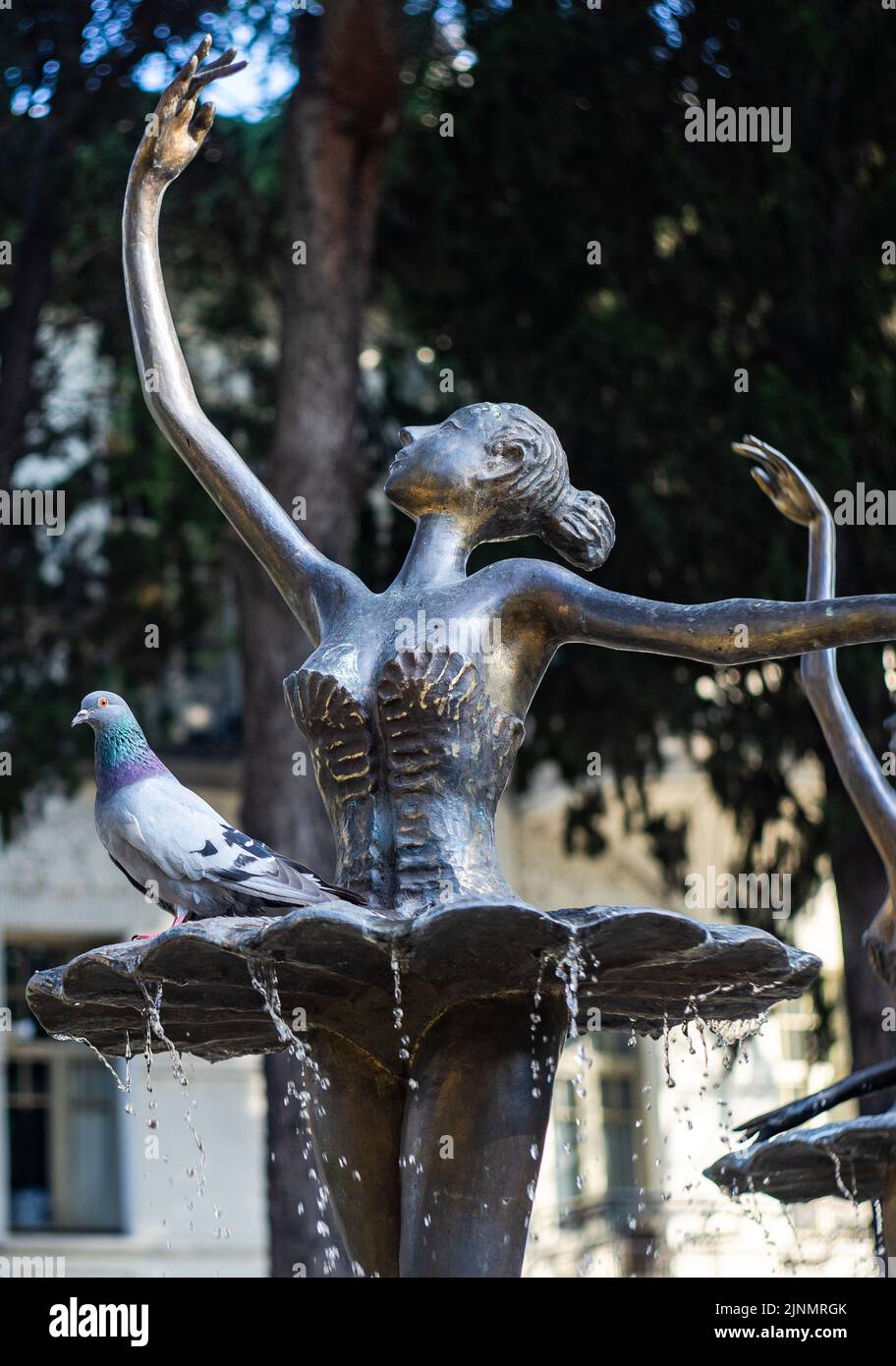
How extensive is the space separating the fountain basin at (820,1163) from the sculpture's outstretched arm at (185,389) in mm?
1902

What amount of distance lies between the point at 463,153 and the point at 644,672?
11.6 ft

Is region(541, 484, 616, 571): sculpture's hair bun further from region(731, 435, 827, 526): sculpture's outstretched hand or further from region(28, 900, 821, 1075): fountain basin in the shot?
region(28, 900, 821, 1075): fountain basin

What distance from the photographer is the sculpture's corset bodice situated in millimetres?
4578

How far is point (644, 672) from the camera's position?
12891 millimetres

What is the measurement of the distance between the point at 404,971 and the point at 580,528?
133 centimetres

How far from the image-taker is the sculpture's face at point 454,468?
4949mm

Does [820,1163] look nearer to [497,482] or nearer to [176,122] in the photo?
[497,482]

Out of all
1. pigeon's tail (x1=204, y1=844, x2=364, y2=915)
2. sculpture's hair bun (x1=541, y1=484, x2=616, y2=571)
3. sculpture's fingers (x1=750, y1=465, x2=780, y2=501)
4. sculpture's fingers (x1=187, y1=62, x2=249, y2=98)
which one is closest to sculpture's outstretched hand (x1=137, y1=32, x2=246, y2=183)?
sculpture's fingers (x1=187, y1=62, x2=249, y2=98)

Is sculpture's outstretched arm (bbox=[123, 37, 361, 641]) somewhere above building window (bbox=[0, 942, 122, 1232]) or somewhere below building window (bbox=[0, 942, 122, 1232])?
above

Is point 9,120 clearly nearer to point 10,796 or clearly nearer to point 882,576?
point 10,796

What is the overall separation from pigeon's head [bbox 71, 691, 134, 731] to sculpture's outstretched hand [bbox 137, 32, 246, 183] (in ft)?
4.20

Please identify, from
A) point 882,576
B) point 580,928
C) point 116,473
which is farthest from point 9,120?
point 580,928

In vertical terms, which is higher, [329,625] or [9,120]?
[9,120]

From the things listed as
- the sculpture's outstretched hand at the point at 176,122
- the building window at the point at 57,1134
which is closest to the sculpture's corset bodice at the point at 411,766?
the sculpture's outstretched hand at the point at 176,122
